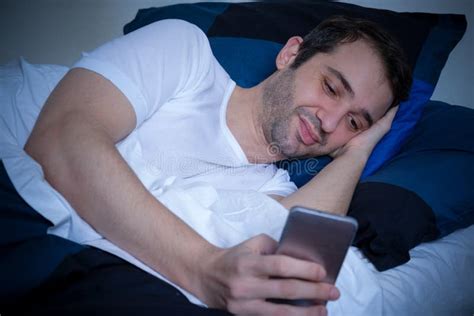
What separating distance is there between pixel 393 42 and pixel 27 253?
95 cm

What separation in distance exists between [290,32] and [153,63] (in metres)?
0.58

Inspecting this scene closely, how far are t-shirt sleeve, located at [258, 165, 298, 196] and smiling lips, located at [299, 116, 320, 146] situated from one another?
13 cm

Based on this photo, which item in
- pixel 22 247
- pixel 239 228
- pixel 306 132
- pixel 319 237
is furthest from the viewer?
pixel 306 132

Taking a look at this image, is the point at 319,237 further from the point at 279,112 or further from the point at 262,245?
the point at 279,112

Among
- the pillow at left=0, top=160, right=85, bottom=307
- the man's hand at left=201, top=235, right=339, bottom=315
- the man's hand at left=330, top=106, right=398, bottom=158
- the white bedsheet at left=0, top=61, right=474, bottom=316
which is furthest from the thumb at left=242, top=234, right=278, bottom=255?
the man's hand at left=330, top=106, right=398, bottom=158

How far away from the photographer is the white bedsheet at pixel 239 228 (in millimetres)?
729

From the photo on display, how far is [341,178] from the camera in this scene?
3.24 feet

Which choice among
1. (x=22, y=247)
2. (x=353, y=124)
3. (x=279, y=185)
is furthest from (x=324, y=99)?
(x=22, y=247)

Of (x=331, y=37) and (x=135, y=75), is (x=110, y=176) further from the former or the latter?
(x=331, y=37)

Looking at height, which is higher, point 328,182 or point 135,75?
point 135,75

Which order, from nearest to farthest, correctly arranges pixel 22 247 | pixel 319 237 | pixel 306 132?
pixel 319 237, pixel 22 247, pixel 306 132

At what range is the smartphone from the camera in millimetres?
518

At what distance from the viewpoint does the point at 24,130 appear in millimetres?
856

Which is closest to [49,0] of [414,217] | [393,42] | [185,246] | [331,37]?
Answer: [331,37]
